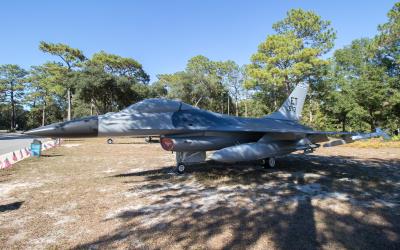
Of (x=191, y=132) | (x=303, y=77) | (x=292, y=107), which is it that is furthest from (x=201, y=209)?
(x=303, y=77)

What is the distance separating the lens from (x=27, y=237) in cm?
488

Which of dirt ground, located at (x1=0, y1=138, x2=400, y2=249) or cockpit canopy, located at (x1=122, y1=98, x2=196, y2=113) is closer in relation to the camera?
dirt ground, located at (x1=0, y1=138, x2=400, y2=249)

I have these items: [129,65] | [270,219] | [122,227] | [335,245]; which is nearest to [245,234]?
[270,219]

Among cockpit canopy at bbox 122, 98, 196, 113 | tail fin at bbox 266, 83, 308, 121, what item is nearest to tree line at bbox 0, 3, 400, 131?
tail fin at bbox 266, 83, 308, 121

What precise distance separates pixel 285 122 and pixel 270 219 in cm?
930

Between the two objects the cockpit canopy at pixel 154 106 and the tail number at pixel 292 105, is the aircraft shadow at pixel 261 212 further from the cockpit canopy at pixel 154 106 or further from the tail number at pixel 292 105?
the tail number at pixel 292 105

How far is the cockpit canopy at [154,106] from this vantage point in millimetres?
9641

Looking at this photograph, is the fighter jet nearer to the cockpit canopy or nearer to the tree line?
the cockpit canopy

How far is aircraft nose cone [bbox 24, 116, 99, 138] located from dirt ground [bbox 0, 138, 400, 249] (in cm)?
157

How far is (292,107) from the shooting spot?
15367 millimetres

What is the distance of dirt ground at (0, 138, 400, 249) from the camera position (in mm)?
4680

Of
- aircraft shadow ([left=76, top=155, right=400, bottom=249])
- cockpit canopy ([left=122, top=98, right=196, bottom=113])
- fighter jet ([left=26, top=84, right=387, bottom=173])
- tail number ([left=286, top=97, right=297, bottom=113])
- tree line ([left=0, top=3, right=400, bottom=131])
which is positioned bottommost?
aircraft shadow ([left=76, top=155, right=400, bottom=249])

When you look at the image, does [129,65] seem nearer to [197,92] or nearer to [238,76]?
[197,92]

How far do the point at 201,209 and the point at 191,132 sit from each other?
13.5ft
